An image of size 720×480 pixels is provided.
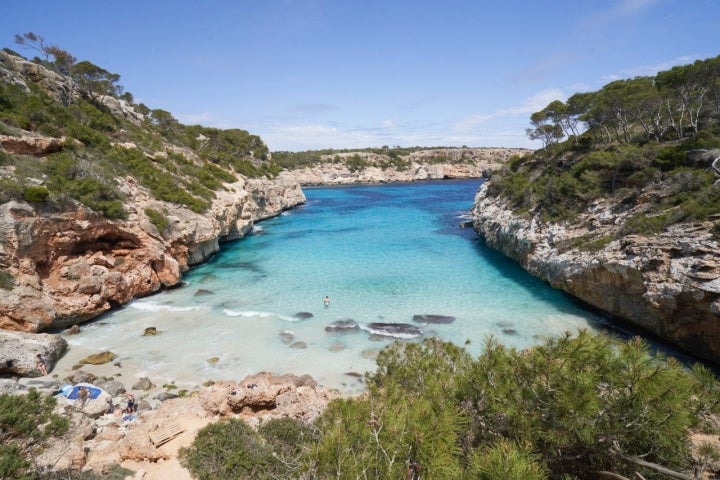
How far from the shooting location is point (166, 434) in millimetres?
8055

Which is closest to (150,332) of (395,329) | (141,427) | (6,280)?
(6,280)

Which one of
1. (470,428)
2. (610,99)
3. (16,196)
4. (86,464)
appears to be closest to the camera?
(470,428)

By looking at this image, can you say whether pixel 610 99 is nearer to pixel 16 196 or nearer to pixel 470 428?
pixel 470 428

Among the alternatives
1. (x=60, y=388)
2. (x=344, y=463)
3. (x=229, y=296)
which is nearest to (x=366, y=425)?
(x=344, y=463)

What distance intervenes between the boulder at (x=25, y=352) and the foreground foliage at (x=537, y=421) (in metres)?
11.3

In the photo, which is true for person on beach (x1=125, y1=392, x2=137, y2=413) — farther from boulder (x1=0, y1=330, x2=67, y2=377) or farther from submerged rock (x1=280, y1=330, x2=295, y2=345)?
submerged rock (x1=280, y1=330, x2=295, y2=345)

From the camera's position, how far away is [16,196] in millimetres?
14406

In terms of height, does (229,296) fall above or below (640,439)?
below

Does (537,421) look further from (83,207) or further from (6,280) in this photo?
(83,207)

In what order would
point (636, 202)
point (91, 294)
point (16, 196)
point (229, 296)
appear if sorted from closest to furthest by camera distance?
point (16, 196) < point (91, 294) < point (636, 202) < point (229, 296)

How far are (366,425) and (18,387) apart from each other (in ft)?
38.6

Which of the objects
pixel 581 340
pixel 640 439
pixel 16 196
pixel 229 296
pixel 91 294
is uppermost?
pixel 16 196

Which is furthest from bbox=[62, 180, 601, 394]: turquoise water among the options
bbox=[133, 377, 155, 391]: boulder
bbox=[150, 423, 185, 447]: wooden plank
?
bbox=[150, 423, 185, 447]: wooden plank

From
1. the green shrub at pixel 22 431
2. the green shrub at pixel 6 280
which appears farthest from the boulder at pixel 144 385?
the green shrub at pixel 6 280
